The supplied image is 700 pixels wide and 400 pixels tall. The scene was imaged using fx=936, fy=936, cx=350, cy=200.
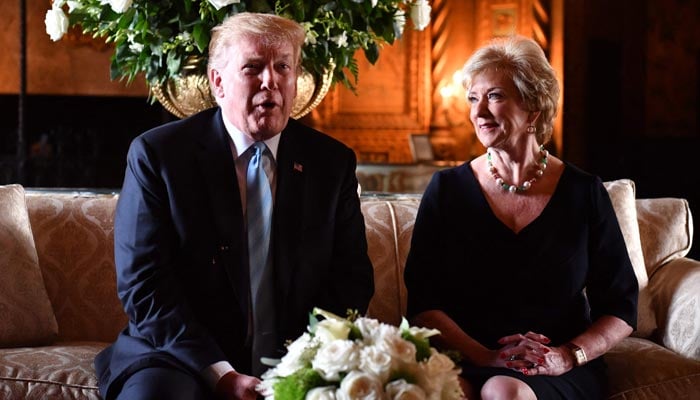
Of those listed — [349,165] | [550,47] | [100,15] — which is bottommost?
[349,165]

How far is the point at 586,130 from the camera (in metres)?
10.2

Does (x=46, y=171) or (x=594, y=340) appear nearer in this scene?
(x=594, y=340)

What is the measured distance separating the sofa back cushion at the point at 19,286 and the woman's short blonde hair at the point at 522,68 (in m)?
1.44

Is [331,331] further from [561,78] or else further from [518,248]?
[561,78]

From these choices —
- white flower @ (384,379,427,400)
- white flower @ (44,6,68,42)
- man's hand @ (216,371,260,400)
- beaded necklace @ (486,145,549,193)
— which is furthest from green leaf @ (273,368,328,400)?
white flower @ (44,6,68,42)

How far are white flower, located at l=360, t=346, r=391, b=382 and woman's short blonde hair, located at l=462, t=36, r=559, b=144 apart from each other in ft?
3.99

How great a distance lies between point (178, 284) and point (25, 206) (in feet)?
2.84

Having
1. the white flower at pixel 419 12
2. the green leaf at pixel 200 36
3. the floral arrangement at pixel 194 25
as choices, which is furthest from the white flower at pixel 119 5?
the white flower at pixel 419 12

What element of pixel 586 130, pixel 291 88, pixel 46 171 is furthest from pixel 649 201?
pixel 586 130

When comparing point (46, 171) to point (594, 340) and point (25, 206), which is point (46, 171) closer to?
point (25, 206)

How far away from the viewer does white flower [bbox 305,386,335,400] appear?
63.1 inches

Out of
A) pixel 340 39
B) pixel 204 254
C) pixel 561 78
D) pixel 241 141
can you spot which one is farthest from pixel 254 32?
pixel 561 78

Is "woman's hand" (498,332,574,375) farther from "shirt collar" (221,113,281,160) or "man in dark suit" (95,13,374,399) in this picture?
"shirt collar" (221,113,281,160)

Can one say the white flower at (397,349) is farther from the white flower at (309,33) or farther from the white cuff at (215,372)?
the white flower at (309,33)
